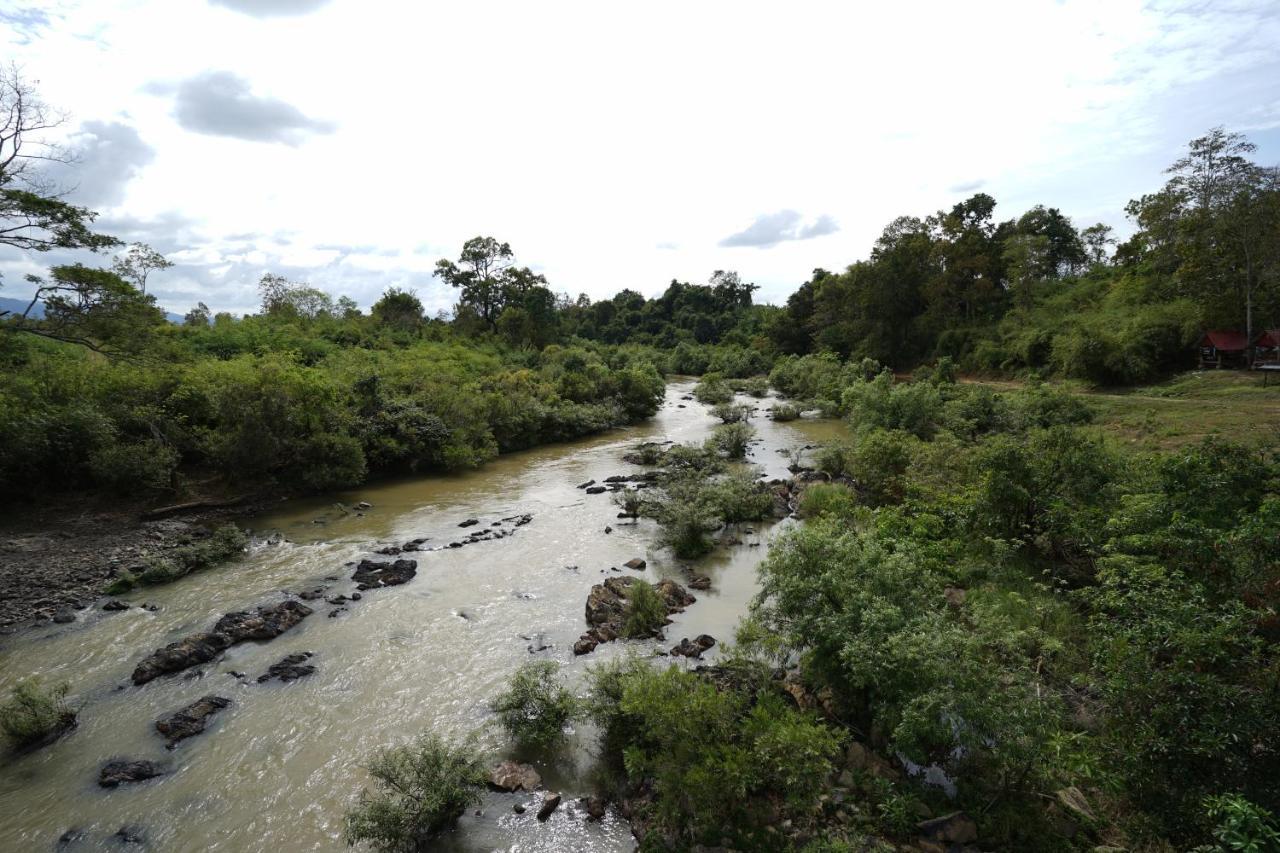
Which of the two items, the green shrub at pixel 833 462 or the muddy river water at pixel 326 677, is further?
the green shrub at pixel 833 462

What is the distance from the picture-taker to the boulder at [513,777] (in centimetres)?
880

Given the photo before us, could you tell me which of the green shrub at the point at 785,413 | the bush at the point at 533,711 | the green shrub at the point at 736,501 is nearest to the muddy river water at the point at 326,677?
the bush at the point at 533,711

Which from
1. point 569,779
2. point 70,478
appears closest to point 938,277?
point 569,779

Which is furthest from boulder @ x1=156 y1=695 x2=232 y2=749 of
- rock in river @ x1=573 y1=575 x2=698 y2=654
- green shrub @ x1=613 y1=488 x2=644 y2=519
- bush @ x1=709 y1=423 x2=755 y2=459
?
bush @ x1=709 y1=423 x2=755 y2=459

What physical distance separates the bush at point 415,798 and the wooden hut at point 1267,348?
40958 mm

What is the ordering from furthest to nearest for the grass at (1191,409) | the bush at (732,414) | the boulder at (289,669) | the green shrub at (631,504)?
the bush at (732,414) → the green shrub at (631,504) → the grass at (1191,409) → the boulder at (289,669)

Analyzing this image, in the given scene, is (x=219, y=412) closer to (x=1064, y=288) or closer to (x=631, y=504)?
(x=631, y=504)

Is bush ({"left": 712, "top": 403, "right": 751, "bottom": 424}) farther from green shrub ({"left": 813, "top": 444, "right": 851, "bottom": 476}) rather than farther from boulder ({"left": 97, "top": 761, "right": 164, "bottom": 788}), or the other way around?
boulder ({"left": 97, "top": 761, "right": 164, "bottom": 788})

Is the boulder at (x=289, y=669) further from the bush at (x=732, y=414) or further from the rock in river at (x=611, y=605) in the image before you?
the bush at (x=732, y=414)

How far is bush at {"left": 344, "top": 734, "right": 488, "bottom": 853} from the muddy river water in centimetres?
44

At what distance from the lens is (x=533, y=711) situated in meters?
9.84

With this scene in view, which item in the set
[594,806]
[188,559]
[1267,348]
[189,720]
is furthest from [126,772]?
[1267,348]

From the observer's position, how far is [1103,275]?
47250mm

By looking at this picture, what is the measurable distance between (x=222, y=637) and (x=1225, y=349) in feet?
149
